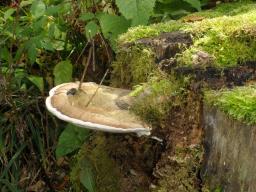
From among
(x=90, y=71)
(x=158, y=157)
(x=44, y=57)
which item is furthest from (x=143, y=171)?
(x=44, y=57)

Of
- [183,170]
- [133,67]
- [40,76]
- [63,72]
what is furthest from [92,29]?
[183,170]

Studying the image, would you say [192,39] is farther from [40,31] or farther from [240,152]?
[40,31]

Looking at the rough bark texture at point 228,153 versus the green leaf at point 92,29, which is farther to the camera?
the green leaf at point 92,29

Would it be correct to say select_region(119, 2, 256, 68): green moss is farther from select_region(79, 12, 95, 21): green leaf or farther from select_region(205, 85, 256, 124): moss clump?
select_region(79, 12, 95, 21): green leaf

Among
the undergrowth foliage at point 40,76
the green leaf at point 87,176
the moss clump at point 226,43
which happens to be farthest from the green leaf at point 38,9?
the moss clump at point 226,43

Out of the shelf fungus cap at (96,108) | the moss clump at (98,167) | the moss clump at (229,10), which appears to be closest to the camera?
the shelf fungus cap at (96,108)

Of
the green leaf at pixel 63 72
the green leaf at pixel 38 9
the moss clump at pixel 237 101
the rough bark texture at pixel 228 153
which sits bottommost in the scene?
the green leaf at pixel 63 72

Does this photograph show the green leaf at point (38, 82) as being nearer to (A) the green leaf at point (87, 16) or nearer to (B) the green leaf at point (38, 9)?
(B) the green leaf at point (38, 9)

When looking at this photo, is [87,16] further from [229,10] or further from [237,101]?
[237,101]
